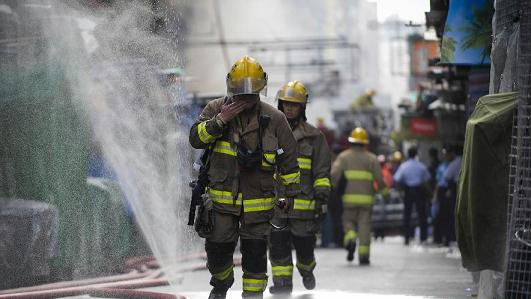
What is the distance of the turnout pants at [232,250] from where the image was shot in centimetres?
891

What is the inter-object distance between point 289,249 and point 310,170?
36.3 inches

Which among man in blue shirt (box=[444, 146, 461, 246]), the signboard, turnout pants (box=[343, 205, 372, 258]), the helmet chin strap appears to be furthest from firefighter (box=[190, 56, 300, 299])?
the signboard

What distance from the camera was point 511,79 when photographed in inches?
341

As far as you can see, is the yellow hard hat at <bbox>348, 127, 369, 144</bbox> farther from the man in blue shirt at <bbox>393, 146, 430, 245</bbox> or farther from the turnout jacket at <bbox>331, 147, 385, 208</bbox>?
the man in blue shirt at <bbox>393, 146, 430, 245</bbox>

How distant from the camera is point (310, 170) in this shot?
12008 mm

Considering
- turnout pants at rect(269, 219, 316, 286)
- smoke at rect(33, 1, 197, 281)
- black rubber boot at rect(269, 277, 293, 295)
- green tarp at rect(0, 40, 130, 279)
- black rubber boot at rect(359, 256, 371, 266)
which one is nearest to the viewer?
black rubber boot at rect(269, 277, 293, 295)

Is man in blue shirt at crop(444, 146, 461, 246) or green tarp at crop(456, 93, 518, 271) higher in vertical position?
green tarp at crop(456, 93, 518, 271)

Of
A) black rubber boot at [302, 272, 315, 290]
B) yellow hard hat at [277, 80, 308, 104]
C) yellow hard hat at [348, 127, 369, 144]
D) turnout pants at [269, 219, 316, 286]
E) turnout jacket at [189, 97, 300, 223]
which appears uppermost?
yellow hard hat at [277, 80, 308, 104]

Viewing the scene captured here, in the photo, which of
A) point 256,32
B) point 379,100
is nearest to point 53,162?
point 256,32

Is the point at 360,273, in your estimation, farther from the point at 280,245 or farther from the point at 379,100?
the point at 379,100

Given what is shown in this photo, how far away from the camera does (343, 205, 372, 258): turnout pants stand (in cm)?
1673

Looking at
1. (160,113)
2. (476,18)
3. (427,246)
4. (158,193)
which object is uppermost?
(476,18)

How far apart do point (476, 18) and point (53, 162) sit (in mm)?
4396

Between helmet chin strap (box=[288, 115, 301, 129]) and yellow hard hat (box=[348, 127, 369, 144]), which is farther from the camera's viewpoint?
yellow hard hat (box=[348, 127, 369, 144])
